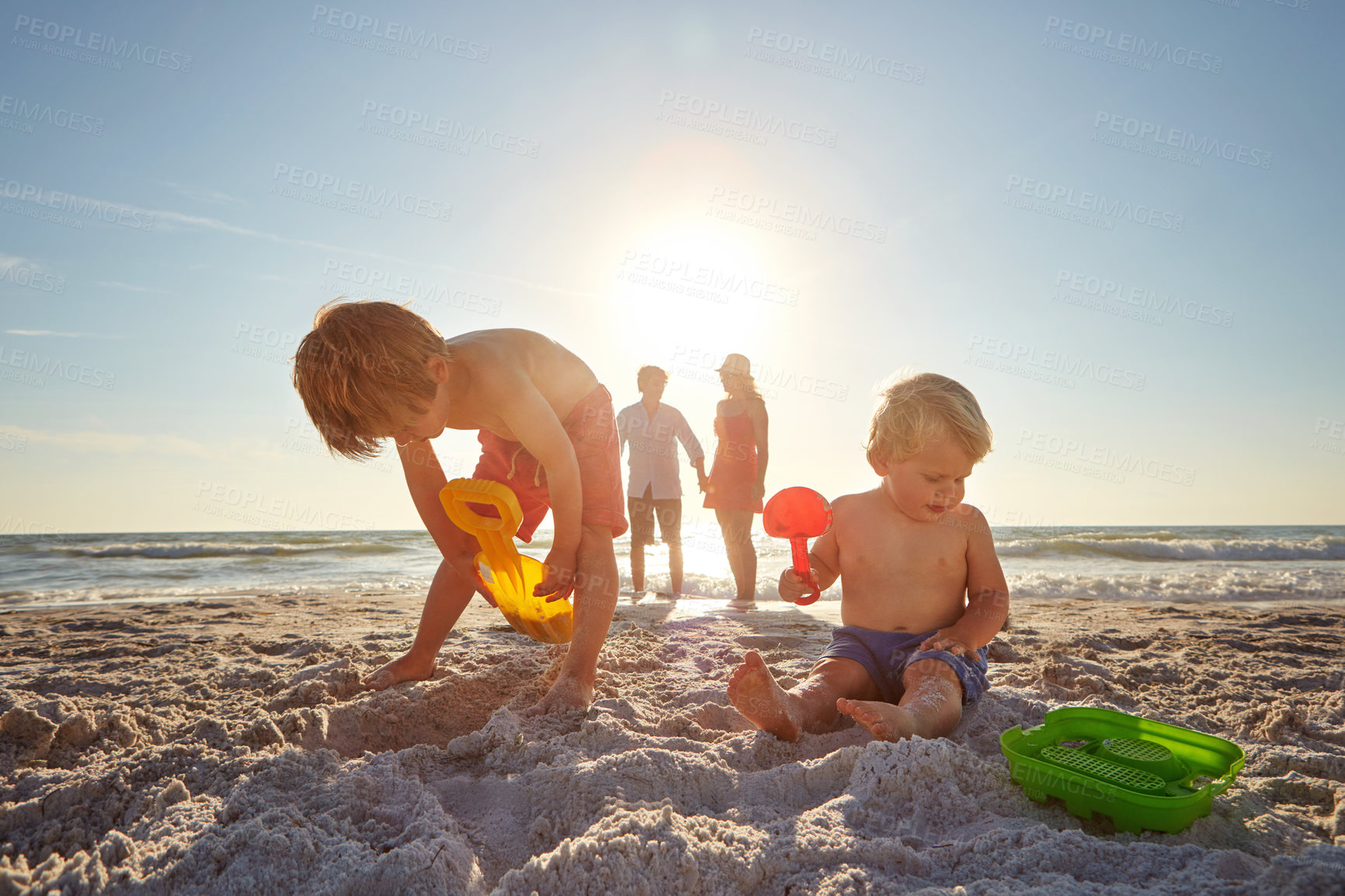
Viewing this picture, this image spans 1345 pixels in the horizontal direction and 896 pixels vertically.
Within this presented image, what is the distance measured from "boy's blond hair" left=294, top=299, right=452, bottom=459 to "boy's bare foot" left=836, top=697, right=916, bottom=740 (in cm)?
134

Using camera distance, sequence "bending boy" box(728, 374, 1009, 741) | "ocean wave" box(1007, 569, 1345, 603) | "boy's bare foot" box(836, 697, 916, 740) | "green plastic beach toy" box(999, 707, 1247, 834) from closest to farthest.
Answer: "green plastic beach toy" box(999, 707, 1247, 834) < "boy's bare foot" box(836, 697, 916, 740) < "bending boy" box(728, 374, 1009, 741) < "ocean wave" box(1007, 569, 1345, 603)

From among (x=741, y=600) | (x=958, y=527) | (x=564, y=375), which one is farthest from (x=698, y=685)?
(x=741, y=600)

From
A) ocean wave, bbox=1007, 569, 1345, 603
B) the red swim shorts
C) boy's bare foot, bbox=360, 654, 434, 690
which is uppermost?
the red swim shorts

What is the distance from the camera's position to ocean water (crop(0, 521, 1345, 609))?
579 centimetres

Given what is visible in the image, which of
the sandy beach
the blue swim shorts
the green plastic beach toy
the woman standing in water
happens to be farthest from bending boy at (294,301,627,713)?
the woman standing in water

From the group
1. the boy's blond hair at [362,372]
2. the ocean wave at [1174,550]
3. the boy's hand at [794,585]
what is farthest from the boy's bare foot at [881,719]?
the ocean wave at [1174,550]

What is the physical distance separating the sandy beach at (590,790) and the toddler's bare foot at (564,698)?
5 cm

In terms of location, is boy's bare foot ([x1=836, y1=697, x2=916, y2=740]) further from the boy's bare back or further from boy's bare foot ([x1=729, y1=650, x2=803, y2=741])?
the boy's bare back

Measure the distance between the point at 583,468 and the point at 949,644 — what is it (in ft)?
3.96

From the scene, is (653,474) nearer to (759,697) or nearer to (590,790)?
(759,697)

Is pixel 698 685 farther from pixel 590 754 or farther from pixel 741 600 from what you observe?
pixel 741 600

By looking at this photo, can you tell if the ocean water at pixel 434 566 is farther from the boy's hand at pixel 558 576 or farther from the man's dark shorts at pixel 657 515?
the boy's hand at pixel 558 576

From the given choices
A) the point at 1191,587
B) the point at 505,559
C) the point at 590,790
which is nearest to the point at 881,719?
the point at 590,790

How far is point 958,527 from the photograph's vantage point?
2.04 metres
